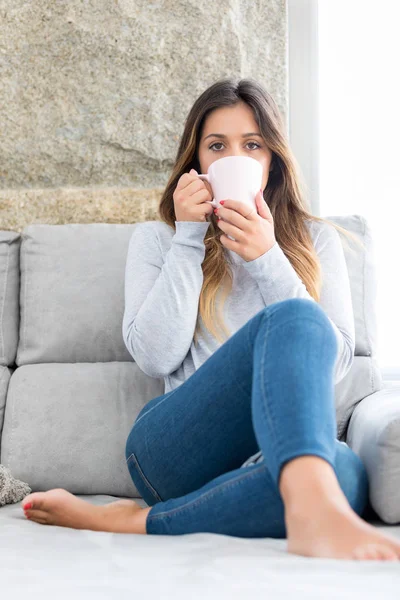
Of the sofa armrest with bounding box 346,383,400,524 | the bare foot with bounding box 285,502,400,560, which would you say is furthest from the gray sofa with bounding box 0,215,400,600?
the bare foot with bounding box 285,502,400,560

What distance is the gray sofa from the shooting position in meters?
0.97

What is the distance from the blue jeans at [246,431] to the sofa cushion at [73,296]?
37cm

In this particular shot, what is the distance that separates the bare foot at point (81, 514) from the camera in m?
1.02

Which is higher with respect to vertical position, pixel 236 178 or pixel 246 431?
pixel 236 178

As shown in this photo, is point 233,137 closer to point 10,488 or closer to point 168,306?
point 168,306

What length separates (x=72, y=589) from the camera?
0.67 metres

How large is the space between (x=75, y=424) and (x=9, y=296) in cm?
38

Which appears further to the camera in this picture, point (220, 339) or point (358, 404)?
point (358, 404)

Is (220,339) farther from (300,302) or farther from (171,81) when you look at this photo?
(171,81)

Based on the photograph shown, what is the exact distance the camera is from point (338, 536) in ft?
2.33

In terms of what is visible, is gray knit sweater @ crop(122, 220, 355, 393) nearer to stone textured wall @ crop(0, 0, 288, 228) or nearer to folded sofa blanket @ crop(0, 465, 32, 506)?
folded sofa blanket @ crop(0, 465, 32, 506)

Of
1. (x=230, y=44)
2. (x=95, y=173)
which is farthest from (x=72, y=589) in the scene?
(x=230, y=44)

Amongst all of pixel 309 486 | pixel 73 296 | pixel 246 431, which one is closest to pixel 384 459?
pixel 246 431

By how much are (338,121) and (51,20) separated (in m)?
0.85
